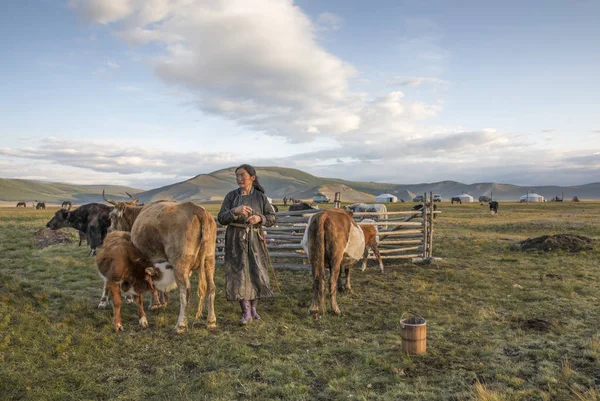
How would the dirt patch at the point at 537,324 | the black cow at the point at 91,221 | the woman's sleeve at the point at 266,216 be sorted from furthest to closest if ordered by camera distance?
the black cow at the point at 91,221 → the woman's sleeve at the point at 266,216 → the dirt patch at the point at 537,324

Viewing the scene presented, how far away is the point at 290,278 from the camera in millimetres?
9992

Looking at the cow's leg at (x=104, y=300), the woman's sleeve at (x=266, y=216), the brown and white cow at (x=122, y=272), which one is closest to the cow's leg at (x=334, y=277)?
the woman's sleeve at (x=266, y=216)

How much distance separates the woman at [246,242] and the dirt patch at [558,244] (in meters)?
11.9

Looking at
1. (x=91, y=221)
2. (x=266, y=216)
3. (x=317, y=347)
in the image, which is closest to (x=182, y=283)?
(x=266, y=216)

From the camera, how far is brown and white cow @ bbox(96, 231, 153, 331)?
6031mm

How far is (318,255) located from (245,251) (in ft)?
4.50

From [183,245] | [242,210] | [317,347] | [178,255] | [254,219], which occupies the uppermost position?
[242,210]

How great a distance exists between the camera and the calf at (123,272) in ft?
19.8

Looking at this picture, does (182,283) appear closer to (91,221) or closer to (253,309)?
(253,309)

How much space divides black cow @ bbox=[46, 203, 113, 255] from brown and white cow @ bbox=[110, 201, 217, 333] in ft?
22.5

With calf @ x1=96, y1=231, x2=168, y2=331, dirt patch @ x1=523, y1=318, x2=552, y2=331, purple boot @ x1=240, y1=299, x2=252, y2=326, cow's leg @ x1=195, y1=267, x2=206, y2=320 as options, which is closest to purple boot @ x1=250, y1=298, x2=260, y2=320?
purple boot @ x1=240, y1=299, x2=252, y2=326

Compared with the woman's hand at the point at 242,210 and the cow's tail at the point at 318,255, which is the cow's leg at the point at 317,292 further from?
the woman's hand at the point at 242,210

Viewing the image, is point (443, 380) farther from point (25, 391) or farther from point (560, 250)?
point (560, 250)

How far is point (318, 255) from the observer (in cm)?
677
